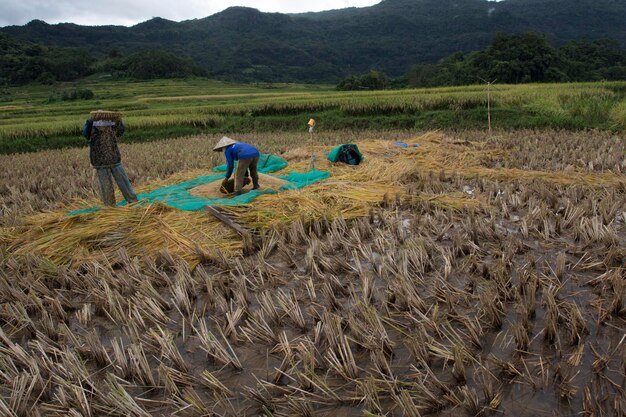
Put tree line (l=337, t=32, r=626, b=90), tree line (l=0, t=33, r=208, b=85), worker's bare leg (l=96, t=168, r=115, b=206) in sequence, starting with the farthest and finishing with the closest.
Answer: tree line (l=0, t=33, r=208, b=85) → tree line (l=337, t=32, r=626, b=90) → worker's bare leg (l=96, t=168, r=115, b=206)

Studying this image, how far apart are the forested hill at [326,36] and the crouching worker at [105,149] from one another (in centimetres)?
6736

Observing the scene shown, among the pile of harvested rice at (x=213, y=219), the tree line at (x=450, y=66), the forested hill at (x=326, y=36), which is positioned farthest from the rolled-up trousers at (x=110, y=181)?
the forested hill at (x=326, y=36)

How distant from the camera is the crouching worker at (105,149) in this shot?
4762 mm

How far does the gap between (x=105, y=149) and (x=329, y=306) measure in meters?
3.66

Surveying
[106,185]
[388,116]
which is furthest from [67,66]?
[106,185]

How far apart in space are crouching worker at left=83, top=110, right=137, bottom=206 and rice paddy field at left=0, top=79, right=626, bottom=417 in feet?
2.43

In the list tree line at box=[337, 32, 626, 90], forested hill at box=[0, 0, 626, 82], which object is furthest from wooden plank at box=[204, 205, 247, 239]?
forested hill at box=[0, 0, 626, 82]

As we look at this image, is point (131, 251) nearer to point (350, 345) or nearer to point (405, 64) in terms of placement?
point (350, 345)

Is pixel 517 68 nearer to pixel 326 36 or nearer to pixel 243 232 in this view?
pixel 243 232

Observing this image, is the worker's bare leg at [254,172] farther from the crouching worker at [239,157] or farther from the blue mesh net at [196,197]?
the blue mesh net at [196,197]

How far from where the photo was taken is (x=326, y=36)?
130 meters

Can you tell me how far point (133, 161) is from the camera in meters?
8.85

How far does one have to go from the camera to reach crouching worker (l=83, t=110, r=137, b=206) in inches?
187

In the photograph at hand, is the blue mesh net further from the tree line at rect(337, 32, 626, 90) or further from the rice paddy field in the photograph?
the tree line at rect(337, 32, 626, 90)
